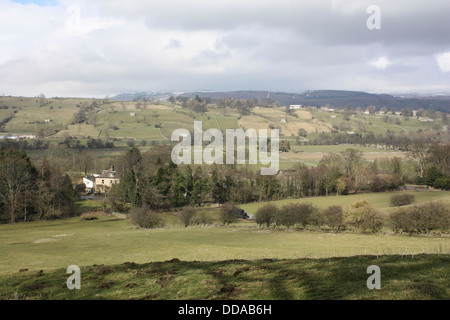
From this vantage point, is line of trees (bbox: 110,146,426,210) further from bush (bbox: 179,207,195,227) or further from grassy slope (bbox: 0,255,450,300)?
grassy slope (bbox: 0,255,450,300)

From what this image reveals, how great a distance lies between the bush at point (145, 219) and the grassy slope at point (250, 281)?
111ft

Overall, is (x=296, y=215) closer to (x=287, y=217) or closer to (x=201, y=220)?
(x=287, y=217)

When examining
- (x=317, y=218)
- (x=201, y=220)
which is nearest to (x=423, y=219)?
(x=317, y=218)

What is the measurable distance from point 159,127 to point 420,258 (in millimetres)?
166133

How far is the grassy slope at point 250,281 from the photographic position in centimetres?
1371

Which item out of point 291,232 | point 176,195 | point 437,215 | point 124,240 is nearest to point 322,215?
point 291,232

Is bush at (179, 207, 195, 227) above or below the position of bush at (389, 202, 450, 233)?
below

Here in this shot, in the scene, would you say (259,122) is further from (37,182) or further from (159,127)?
(37,182)

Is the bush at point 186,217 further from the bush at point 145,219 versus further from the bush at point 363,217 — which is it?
the bush at point 363,217

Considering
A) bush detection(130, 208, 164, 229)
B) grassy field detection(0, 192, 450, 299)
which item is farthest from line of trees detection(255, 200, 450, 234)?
bush detection(130, 208, 164, 229)

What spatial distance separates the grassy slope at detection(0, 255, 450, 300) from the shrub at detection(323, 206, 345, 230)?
29.2 meters

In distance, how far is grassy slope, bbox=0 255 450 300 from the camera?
45.0 ft

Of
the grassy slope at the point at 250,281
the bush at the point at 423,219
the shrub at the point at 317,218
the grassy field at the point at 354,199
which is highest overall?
the grassy slope at the point at 250,281

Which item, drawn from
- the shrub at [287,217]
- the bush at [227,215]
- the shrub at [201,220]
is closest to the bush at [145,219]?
the shrub at [201,220]
